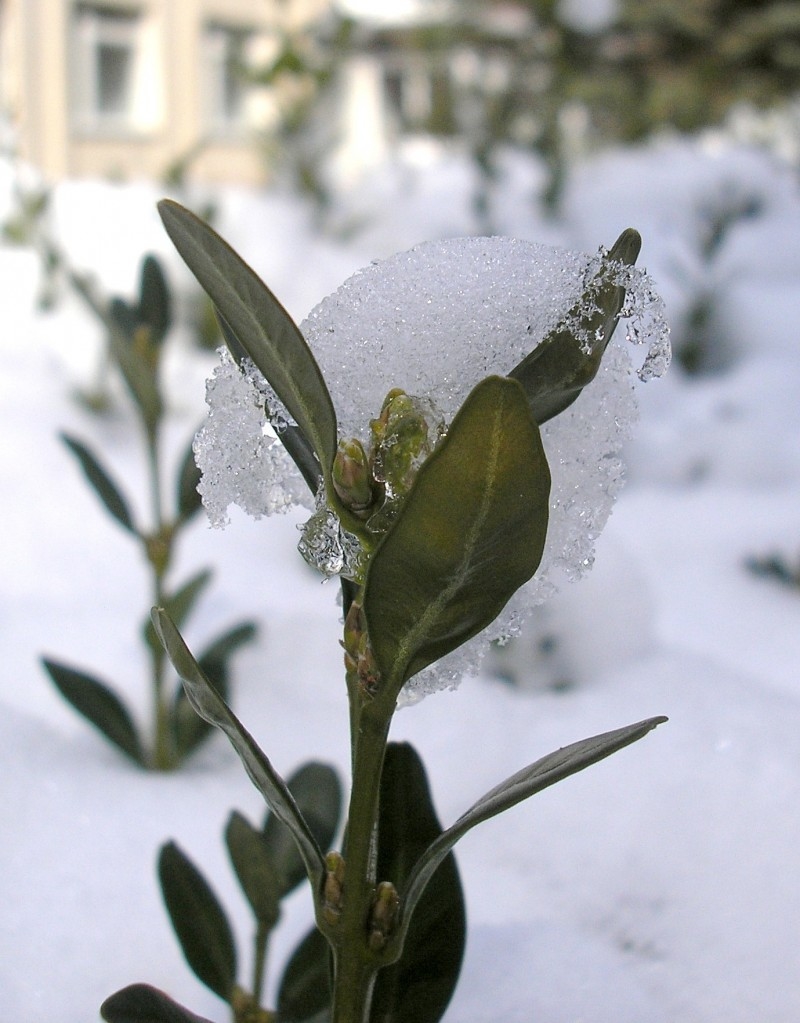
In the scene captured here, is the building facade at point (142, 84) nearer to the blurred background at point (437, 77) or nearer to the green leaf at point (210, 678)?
the blurred background at point (437, 77)

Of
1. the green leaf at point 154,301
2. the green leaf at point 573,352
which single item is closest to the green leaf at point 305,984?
the green leaf at point 573,352

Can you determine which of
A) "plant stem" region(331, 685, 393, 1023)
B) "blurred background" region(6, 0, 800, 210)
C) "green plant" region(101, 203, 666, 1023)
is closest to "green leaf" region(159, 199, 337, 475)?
"green plant" region(101, 203, 666, 1023)

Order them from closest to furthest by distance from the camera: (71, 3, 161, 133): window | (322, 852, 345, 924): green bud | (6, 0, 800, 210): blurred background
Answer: (322, 852, 345, 924): green bud → (6, 0, 800, 210): blurred background → (71, 3, 161, 133): window

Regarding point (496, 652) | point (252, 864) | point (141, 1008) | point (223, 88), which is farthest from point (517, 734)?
point (223, 88)

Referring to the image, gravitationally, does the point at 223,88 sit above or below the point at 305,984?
above

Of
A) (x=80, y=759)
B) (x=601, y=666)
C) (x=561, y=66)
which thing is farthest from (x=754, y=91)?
(x=80, y=759)

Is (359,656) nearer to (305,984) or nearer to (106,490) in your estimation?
(305,984)

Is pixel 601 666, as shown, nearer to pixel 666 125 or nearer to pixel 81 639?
pixel 81 639

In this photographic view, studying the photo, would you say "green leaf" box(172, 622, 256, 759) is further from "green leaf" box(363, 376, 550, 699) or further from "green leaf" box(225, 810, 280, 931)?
"green leaf" box(363, 376, 550, 699)
